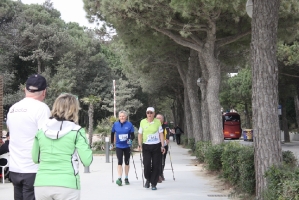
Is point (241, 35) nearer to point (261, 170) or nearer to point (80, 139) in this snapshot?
point (261, 170)

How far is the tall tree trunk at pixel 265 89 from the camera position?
771 centimetres

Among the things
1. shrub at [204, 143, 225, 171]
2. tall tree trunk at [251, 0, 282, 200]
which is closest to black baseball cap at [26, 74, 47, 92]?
tall tree trunk at [251, 0, 282, 200]

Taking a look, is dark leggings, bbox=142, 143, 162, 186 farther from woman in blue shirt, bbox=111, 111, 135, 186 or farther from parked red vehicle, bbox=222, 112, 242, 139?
parked red vehicle, bbox=222, 112, 242, 139

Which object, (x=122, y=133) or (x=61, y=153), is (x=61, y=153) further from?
(x=122, y=133)

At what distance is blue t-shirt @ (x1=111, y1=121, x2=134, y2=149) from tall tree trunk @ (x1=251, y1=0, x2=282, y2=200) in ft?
16.5

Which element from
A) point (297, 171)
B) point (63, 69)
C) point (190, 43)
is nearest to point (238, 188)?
point (297, 171)

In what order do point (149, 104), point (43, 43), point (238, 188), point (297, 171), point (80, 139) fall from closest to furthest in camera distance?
1. point (80, 139)
2. point (297, 171)
3. point (238, 188)
4. point (43, 43)
5. point (149, 104)

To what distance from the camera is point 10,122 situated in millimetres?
5160

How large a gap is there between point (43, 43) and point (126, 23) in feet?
120

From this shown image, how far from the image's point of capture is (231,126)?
182 ft

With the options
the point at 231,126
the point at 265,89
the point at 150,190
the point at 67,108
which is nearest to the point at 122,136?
the point at 150,190

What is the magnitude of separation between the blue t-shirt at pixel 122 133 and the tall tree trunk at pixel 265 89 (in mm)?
5025

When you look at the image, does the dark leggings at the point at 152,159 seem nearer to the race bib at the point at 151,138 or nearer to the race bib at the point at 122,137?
the race bib at the point at 151,138

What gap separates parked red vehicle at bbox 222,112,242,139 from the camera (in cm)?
5516
